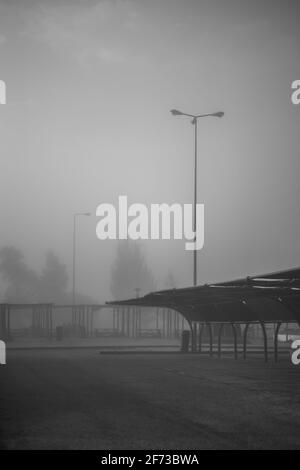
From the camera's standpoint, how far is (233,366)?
24.2m

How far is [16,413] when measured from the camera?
11.7m

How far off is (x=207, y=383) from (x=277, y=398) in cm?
345

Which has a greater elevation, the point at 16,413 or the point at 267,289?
the point at 267,289

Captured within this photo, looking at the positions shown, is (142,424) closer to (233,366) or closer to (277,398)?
(277,398)

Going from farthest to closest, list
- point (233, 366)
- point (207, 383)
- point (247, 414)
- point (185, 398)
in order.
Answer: point (233, 366), point (207, 383), point (185, 398), point (247, 414)

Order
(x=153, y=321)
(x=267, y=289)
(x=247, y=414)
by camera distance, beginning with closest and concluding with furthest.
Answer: (x=247, y=414), (x=267, y=289), (x=153, y=321)

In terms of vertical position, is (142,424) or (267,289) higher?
(267,289)

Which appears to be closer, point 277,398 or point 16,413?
point 16,413

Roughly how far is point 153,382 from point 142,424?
7.38m

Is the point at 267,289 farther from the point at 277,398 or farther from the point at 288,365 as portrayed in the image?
the point at 277,398

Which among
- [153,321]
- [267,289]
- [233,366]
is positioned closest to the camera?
[267,289]
